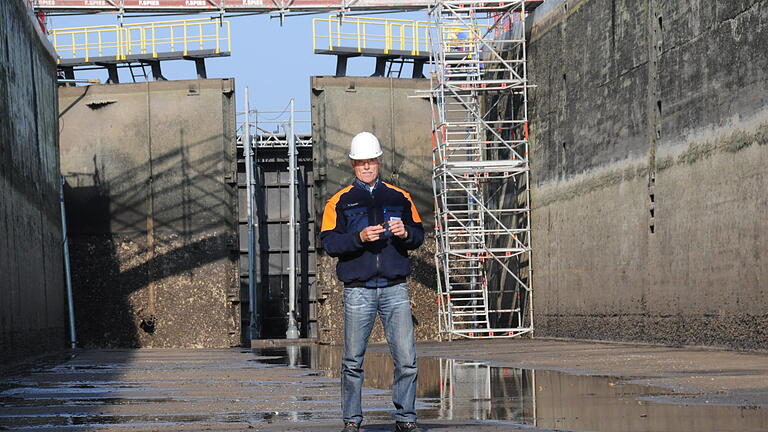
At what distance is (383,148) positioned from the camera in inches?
1055

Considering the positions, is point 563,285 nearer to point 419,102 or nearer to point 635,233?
point 635,233

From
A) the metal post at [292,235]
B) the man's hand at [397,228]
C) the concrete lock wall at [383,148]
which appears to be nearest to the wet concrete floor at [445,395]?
the man's hand at [397,228]

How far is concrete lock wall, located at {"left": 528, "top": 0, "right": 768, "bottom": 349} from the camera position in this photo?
48.0 feet

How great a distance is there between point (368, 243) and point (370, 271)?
0.49 ft

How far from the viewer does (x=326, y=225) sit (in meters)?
6.68

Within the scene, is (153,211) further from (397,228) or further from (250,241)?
(397,228)

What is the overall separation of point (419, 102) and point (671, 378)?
58.4 ft

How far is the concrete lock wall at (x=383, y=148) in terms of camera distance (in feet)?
87.0

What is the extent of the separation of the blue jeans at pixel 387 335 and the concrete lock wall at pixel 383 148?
19.6 m

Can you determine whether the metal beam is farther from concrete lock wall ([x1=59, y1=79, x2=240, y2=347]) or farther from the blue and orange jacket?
the blue and orange jacket

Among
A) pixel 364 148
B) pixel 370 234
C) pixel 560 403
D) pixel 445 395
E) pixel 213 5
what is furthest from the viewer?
pixel 213 5

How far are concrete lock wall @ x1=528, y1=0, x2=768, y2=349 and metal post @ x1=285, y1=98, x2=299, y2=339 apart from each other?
22.4ft

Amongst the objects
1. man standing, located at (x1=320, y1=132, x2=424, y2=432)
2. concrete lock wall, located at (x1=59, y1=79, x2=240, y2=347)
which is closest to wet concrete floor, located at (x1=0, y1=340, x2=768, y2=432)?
man standing, located at (x1=320, y1=132, x2=424, y2=432)

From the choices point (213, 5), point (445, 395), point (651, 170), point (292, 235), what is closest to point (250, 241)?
point (292, 235)
